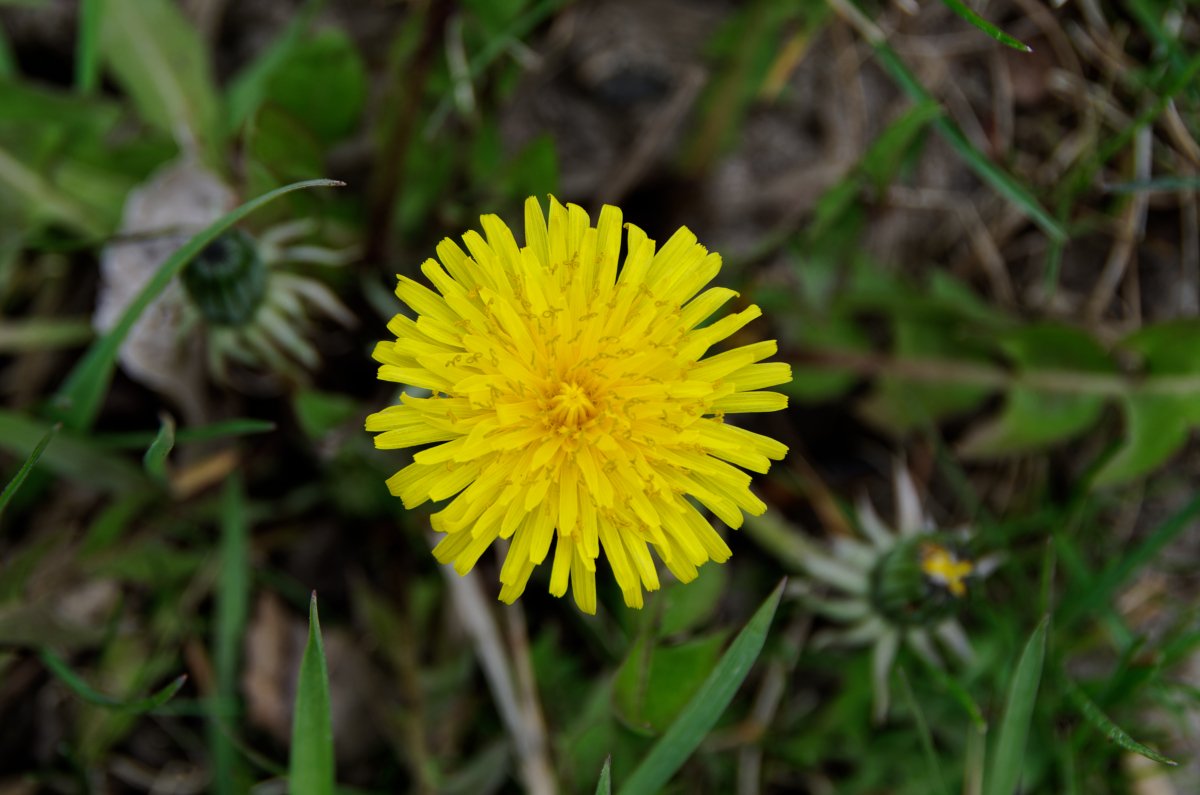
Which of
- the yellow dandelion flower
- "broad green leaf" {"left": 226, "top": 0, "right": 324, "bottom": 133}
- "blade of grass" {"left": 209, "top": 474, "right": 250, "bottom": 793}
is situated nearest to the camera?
the yellow dandelion flower

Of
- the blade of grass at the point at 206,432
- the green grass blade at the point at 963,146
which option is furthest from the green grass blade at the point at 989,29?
the blade of grass at the point at 206,432

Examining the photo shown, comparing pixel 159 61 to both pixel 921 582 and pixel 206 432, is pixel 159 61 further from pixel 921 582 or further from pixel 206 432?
pixel 921 582

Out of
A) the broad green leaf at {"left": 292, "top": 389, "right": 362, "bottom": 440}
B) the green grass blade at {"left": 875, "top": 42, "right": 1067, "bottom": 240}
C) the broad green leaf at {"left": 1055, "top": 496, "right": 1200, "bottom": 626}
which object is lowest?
the broad green leaf at {"left": 1055, "top": 496, "right": 1200, "bottom": 626}

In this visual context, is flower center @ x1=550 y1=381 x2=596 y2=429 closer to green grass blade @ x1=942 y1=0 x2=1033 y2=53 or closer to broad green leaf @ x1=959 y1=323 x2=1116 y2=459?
green grass blade @ x1=942 y1=0 x2=1033 y2=53

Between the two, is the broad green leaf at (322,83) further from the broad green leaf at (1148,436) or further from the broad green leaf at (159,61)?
the broad green leaf at (1148,436)

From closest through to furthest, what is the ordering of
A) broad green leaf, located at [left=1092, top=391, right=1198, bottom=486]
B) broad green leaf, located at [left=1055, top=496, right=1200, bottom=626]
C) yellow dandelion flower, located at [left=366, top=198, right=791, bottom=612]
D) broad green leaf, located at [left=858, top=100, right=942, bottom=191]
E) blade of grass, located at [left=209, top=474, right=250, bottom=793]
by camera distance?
yellow dandelion flower, located at [left=366, top=198, right=791, bottom=612]
broad green leaf, located at [left=858, top=100, right=942, bottom=191]
broad green leaf, located at [left=1055, top=496, right=1200, bottom=626]
blade of grass, located at [left=209, top=474, right=250, bottom=793]
broad green leaf, located at [left=1092, top=391, right=1198, bottom=486]

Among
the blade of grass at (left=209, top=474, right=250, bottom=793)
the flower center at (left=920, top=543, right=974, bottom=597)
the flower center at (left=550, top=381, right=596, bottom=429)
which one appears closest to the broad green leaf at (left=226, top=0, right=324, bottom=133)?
the blade of grass at (left=209, top=474, right=250, bottom=793)

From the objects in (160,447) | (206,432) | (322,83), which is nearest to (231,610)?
(206,432)
